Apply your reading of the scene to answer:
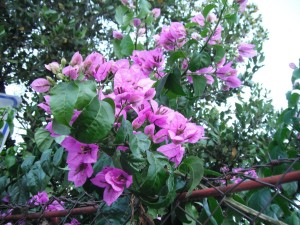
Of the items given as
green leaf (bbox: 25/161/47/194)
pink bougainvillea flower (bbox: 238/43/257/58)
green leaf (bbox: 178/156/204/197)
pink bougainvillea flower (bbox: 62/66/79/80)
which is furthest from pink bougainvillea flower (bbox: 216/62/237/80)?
green leaf (bbox: 25/161/47/194)

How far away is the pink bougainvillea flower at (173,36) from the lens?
3.37 feet

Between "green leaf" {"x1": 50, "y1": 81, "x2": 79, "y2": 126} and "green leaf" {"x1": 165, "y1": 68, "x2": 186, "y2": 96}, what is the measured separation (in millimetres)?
417

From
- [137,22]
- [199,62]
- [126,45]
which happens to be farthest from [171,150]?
[137,22]

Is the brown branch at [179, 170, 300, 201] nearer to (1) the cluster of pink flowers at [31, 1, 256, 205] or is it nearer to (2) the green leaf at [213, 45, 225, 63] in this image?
(1) the cluster of pink flowers at [31, 1, 256, 205]

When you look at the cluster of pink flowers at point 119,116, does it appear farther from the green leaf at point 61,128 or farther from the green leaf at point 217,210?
the green leaf at point 217,210

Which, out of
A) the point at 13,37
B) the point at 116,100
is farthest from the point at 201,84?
the point at 13,37

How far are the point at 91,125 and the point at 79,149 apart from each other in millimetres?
119

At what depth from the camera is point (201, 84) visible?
995mm

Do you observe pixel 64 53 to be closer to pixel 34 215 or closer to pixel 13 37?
pixel 13 37

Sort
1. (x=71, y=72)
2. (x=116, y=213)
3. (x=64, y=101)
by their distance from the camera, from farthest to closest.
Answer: (x=116, y=213) → (x=71, y=72) → (x=64, y=101)

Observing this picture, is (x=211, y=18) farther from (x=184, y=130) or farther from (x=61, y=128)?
(x=61, y=128)

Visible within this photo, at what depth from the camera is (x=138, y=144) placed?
592 millimetres

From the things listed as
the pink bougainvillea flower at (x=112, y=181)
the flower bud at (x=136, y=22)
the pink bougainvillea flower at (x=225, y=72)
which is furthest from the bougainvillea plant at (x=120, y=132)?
the flower bud at (x=136, y=22)

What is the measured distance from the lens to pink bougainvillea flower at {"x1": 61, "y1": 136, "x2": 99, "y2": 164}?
2.00 feet
